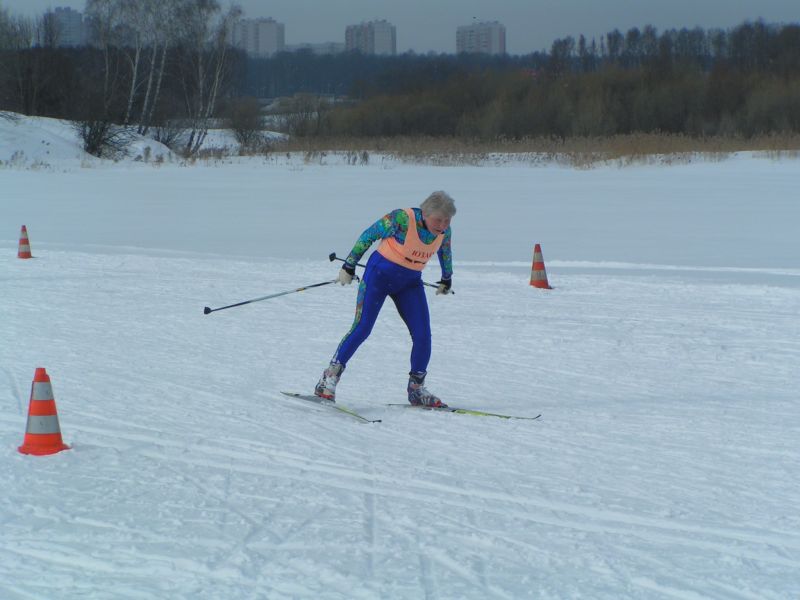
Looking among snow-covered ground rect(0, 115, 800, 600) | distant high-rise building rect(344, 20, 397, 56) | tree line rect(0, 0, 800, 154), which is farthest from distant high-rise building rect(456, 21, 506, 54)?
snow-covered ground rect(0, 115, 800, 600)

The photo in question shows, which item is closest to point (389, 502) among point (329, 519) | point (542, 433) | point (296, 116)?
point (329, 519)

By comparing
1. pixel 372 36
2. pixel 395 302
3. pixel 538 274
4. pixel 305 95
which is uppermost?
pixel 372 36

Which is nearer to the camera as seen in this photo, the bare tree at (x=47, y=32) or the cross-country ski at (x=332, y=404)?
the cross-country ski at (x=332, y=404)

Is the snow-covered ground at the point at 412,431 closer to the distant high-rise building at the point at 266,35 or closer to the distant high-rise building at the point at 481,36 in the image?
the distant high-rise building at the point at 481,36

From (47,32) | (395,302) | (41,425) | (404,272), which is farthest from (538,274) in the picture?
(47,32)

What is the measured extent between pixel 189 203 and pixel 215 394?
14751mm

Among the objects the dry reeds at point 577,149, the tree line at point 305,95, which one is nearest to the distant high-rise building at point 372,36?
the tree line at point 305,95

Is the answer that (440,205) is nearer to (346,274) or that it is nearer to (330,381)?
(346,274)

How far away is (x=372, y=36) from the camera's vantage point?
7052 inches

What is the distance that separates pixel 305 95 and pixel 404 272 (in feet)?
149

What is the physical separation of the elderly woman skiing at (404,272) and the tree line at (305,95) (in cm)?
2984

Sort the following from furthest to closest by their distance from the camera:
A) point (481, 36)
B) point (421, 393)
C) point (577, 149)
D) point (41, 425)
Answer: point (481, 36), point (577, 149), point (421, 393), point (41, 425)

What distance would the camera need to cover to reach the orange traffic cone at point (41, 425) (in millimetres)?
5188

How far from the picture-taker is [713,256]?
13.2 m
